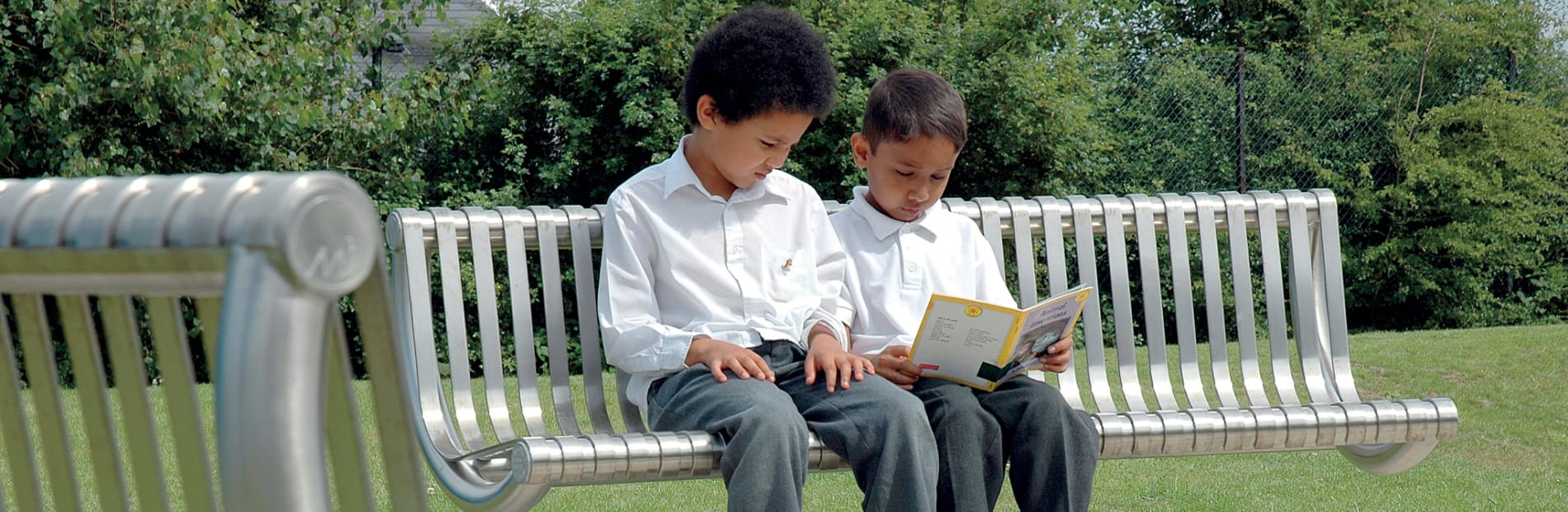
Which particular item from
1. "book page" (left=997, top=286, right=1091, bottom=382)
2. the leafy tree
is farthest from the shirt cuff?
the leafy tree

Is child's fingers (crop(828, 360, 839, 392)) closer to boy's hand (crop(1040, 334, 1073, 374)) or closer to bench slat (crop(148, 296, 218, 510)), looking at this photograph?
boy's hand (crop(1040, 334, 1073, 374))

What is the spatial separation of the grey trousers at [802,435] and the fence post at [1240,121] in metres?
7.86

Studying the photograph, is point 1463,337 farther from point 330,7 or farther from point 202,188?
point 202,188

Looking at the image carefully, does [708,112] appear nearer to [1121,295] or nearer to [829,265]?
[829,265]

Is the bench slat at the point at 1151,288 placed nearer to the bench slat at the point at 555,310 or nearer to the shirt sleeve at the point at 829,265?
the shirt sleeve at the point at 829,265

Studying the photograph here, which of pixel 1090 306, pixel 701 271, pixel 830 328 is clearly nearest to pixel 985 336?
pixel 830 328

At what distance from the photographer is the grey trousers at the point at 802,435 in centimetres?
230

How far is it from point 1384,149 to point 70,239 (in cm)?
1066

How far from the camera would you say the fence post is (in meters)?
9.78

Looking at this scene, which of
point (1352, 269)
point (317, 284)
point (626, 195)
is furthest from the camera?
point (1352, 269)

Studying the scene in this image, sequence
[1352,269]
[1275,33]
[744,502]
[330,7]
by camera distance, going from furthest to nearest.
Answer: [1275,33]
[1352,269]
[330,7]
[744,502]

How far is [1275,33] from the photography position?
1394cm

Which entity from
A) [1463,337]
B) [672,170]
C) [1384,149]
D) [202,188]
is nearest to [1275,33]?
[1384,149]

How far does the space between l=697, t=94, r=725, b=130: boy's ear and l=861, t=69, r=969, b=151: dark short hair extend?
1.12 feet
